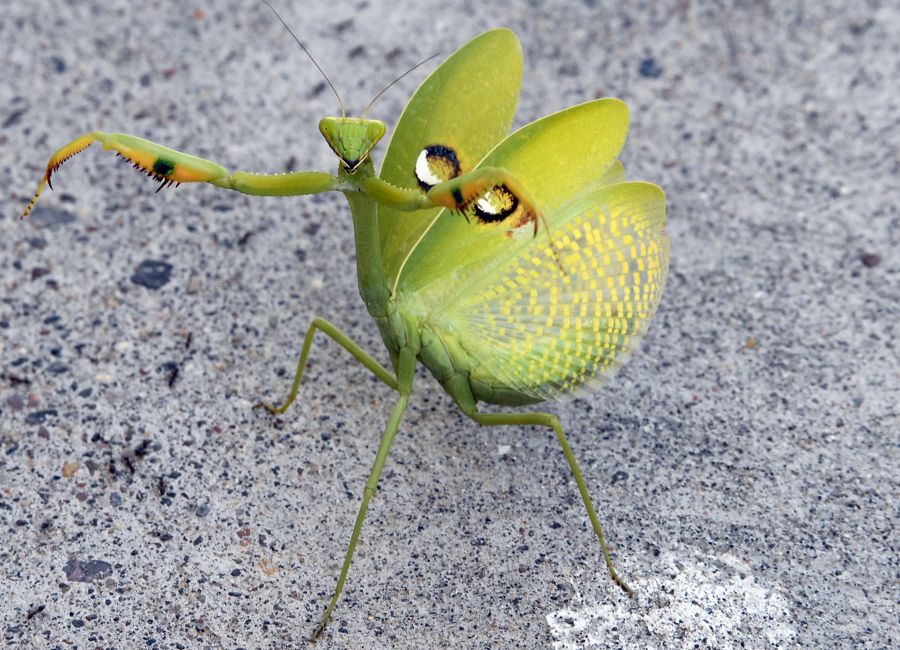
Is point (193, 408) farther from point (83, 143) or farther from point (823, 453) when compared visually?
point (823, 453)

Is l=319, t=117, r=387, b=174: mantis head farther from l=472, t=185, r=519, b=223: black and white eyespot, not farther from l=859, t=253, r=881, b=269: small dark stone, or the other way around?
l=859, t=253, r=881, b=269: small dark stone

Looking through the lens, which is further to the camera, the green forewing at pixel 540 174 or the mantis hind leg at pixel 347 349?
the mantis hind leg at pixel 347 349

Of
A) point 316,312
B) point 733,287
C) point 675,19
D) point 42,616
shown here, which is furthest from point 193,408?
point 675,19

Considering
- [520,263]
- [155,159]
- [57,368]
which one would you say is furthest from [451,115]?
[57,368]

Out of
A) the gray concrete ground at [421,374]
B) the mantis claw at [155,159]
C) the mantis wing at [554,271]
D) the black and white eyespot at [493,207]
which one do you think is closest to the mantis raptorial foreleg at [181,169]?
the mantis claw at [155,159]

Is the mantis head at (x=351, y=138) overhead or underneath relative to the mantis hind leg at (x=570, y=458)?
overhead

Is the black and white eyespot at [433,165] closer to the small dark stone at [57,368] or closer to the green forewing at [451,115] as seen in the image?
the green forewing at [451,115]

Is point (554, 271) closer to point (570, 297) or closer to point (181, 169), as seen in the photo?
point (570, 297)
